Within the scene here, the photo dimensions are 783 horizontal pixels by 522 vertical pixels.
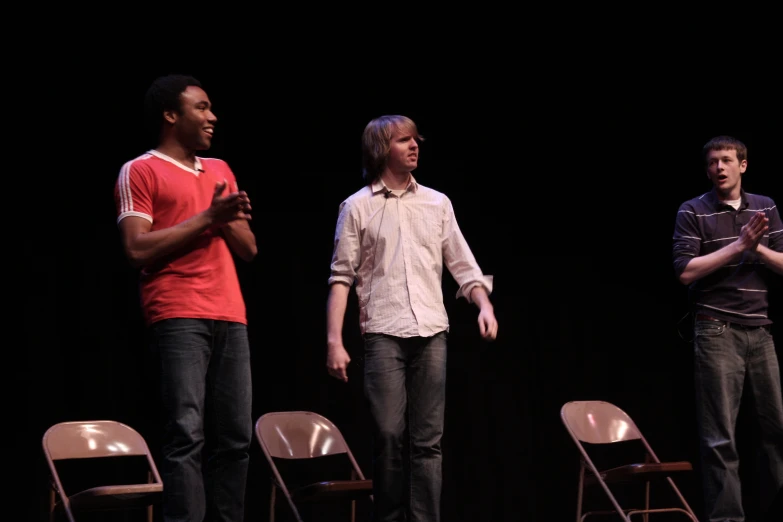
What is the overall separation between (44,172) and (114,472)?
1421mm

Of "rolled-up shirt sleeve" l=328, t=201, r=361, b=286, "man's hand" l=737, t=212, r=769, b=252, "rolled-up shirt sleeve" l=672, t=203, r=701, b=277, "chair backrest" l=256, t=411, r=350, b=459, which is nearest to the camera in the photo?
"rolled-up shirt sleeve" l=328, t=201, r=361, b=286

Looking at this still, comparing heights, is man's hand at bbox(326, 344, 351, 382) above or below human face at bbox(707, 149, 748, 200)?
below

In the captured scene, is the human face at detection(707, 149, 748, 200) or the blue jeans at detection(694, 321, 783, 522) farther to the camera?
the human face at detection(707, 149, 748, 200)

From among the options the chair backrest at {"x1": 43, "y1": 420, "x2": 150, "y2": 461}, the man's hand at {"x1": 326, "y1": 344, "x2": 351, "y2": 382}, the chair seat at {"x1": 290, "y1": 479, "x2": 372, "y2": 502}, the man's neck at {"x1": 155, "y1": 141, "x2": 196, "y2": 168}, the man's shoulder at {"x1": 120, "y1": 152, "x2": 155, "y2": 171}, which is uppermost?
the man's neck at {"x1": 155, "y1": 141, "x2": 196, "y2": 168}

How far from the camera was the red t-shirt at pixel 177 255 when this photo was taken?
2672 mm

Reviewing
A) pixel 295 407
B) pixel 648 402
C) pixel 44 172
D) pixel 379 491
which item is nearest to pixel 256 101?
pixel 44 172

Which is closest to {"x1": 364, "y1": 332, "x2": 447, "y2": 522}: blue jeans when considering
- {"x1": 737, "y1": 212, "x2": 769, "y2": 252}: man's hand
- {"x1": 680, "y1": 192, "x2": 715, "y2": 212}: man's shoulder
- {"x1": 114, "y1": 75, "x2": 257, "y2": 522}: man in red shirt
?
{"x1": 114, "y1": 75, "x2": 257, "y2": 522}: man in red shirt

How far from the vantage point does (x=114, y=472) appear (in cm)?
410

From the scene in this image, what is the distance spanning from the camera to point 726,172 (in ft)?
13.1

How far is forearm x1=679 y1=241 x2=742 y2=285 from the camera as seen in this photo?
3760 mm

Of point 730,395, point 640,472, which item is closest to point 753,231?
point 730,395

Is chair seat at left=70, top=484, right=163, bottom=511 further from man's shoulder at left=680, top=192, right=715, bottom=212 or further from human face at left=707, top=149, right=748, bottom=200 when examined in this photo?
human face at left=707, top=149, right=748, bottom=200

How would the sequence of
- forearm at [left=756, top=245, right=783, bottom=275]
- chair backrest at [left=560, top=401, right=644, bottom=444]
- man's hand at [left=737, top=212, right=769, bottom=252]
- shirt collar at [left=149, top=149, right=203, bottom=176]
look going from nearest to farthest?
shirt collar at [left=149, top=149, right=203, bottom=176]
man's hand at [left=737, top=212, right=769, bottom=252]
forearm at [left=756, top=245, right=783, bottom=275]
chair backrest at [left=560, top=401, right=644, bottom=444]

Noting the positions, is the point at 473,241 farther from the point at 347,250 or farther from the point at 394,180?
the point at 347,250
